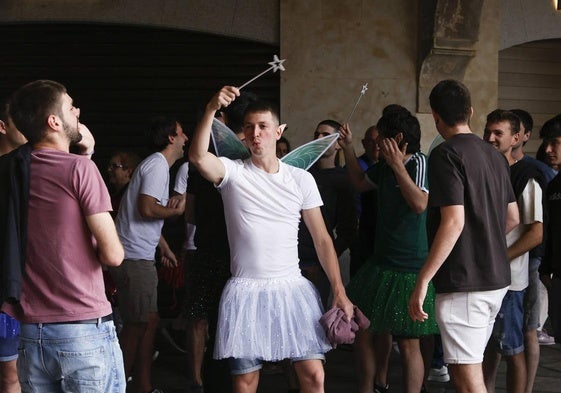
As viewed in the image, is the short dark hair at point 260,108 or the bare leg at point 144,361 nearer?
the short dark hair at point 260,108

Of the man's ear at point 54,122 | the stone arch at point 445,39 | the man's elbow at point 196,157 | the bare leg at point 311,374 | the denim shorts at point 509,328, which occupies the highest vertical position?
the stone arch at point 445,39

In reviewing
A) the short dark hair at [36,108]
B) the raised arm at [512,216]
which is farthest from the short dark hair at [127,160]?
the short dark hair at [36,108]

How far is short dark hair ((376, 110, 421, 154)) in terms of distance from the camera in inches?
217

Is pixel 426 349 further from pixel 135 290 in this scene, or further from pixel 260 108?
pixel 260 108

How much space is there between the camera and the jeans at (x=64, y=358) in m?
3.33

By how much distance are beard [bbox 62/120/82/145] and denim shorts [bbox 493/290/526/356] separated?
266 cm

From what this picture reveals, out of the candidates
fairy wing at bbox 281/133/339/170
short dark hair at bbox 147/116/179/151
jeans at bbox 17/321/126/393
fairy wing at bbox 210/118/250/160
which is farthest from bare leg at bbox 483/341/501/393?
jeans at bbox 17/321/126/393

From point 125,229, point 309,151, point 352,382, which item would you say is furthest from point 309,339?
point 352,382

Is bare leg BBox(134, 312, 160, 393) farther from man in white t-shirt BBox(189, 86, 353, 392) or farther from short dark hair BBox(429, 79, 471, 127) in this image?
short dark hair BBox(429, 79, 471, 127)

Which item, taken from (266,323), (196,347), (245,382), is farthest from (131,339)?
(266,323)

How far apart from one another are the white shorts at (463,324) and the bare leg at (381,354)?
1459mm

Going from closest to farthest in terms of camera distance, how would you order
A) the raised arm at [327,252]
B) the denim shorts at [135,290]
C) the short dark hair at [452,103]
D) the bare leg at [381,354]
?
the short dark hair at [452,103] → the raised arm at [327,252] → the denim shorts at [135,290] → the bare leg at [381,354]

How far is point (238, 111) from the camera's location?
512 cm

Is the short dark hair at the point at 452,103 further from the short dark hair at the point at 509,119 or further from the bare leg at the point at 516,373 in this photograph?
the bare leg at the point at 516,373
